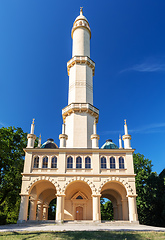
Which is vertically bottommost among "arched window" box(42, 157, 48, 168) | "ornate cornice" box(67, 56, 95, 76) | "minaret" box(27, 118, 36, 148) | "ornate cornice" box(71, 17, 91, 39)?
"arched window" box(42, 157, 48, 168)

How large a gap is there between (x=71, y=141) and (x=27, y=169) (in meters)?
7.80

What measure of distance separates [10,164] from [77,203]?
454 inches

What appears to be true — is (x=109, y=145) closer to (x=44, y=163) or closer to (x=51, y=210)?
(x=44, y=163)

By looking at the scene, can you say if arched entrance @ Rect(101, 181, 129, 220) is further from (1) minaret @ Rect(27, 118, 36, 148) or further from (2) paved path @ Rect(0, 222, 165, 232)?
(1) minaret @ Rect(27, 118, 36, 148)

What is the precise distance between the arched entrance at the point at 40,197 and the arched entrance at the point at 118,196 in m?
7.70

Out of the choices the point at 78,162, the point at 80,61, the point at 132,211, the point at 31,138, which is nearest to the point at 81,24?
the point at 80,61

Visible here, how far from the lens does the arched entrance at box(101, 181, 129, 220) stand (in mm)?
26391

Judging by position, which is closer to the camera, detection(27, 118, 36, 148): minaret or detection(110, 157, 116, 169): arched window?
detection(110, 157, 116, 169): arched window

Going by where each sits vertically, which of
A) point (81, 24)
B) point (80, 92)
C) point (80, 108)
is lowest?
point (80, 108)

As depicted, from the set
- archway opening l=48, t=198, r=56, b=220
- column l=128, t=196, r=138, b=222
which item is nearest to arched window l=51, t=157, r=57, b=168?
column l=128, t=196, r=138, b=222

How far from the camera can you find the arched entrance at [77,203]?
2675 cm

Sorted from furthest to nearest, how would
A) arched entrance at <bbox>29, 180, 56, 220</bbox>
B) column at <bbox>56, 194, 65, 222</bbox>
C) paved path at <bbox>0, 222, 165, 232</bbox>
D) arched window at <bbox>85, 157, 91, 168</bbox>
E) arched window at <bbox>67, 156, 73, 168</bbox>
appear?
1. arched entrance at <bbox>29, 180, 56, 220</bbox>
2. arched window at <bbox>85, 157, 91, 168</bbox>
3. arched window at <bbox>67, 156, 73, 168</bbox>
4. column at <bbox>56, 194, 65, 222</bbox>
5. paved path at <bbox>0, 222, 165, 232</bbox>

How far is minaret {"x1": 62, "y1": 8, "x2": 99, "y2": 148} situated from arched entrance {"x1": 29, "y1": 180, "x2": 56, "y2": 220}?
6.56 m

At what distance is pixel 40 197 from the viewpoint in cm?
2973
